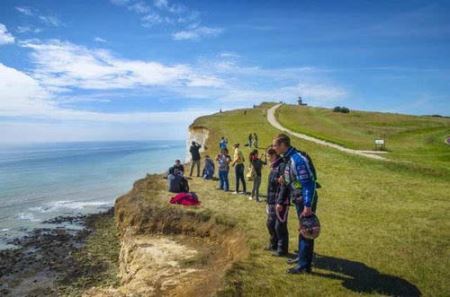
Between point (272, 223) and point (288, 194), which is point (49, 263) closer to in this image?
point (272, 223)

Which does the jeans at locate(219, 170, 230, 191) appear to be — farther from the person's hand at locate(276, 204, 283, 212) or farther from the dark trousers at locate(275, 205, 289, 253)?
the person's hand at locate(276, 204, 283, 212)

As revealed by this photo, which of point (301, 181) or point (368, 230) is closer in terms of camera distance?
point (301, 181)

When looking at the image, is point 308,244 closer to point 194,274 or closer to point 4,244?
point 194,274

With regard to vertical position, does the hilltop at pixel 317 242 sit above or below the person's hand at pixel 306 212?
below

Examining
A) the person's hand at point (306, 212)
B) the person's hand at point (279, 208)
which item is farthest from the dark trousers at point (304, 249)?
the person's hand at point (279, 208)

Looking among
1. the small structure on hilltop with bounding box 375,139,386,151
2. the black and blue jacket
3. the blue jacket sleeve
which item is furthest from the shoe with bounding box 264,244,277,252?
the small structure on hilltop with bounding box 375,139,386,151

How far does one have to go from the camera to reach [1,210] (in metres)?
46.6

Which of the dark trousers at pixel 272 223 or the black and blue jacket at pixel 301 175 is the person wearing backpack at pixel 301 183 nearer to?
the black and blue jacket at pixel 301 175

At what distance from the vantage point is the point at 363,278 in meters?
10.5

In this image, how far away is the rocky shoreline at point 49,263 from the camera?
68.2 ft

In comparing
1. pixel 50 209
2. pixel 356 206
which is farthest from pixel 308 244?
pixel 50 209

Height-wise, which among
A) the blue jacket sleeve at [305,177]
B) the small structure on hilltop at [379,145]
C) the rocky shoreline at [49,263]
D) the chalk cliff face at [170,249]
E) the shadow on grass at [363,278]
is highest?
the small structure on hilltop at [379,145]

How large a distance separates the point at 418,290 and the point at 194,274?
6.50m

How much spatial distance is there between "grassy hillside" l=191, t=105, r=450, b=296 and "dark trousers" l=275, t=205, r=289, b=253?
47 centimetres
